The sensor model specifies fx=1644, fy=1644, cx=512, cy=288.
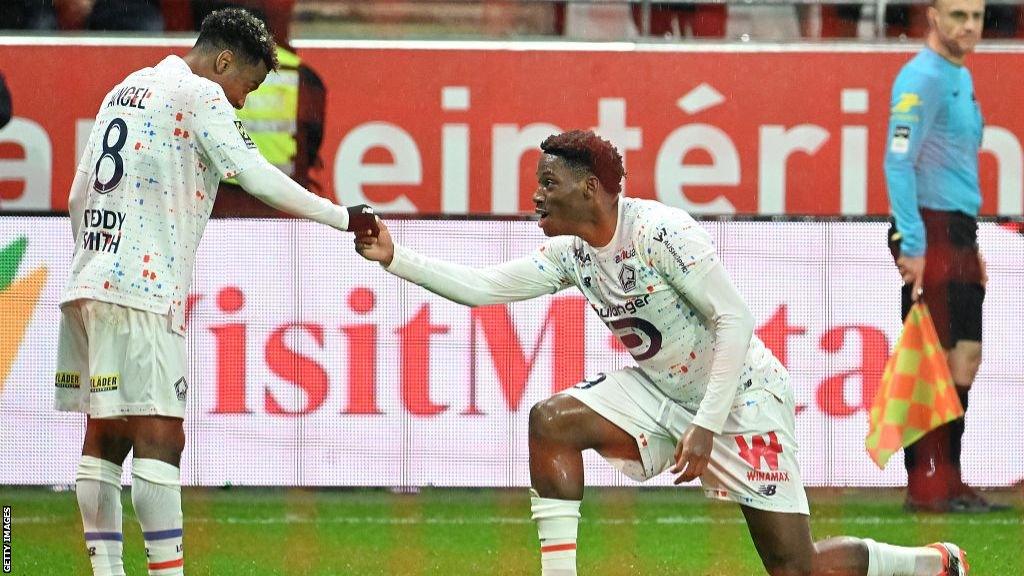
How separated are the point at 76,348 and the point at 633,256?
1887 millimetres

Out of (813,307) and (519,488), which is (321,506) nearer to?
(519,488)

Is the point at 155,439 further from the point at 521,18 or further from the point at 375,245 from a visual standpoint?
the point at 521,18

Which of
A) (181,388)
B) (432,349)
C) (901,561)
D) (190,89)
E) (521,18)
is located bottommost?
(901,561)

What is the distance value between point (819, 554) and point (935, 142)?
4.35 metres

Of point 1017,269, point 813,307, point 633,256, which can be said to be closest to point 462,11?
point 813,307

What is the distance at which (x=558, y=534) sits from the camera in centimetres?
524

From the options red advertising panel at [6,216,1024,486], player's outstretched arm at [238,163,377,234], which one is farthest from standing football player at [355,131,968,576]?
red advertising panel at [6,216,1024,486]

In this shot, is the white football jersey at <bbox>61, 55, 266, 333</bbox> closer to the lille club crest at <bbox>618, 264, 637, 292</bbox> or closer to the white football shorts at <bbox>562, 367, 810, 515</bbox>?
the lille club crest at <bbox>618, 264, 637, 292</bbox>

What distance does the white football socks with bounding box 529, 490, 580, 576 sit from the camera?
5.24 metres

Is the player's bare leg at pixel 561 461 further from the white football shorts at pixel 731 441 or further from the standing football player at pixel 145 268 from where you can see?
the standing football player at pixel 145 268

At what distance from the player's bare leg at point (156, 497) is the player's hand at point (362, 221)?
94 centimetres

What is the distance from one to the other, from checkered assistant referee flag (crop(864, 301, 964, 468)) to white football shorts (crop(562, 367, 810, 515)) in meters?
3.37

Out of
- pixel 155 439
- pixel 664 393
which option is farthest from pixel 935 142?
pixel 155 439

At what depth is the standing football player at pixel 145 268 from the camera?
5.27 m
